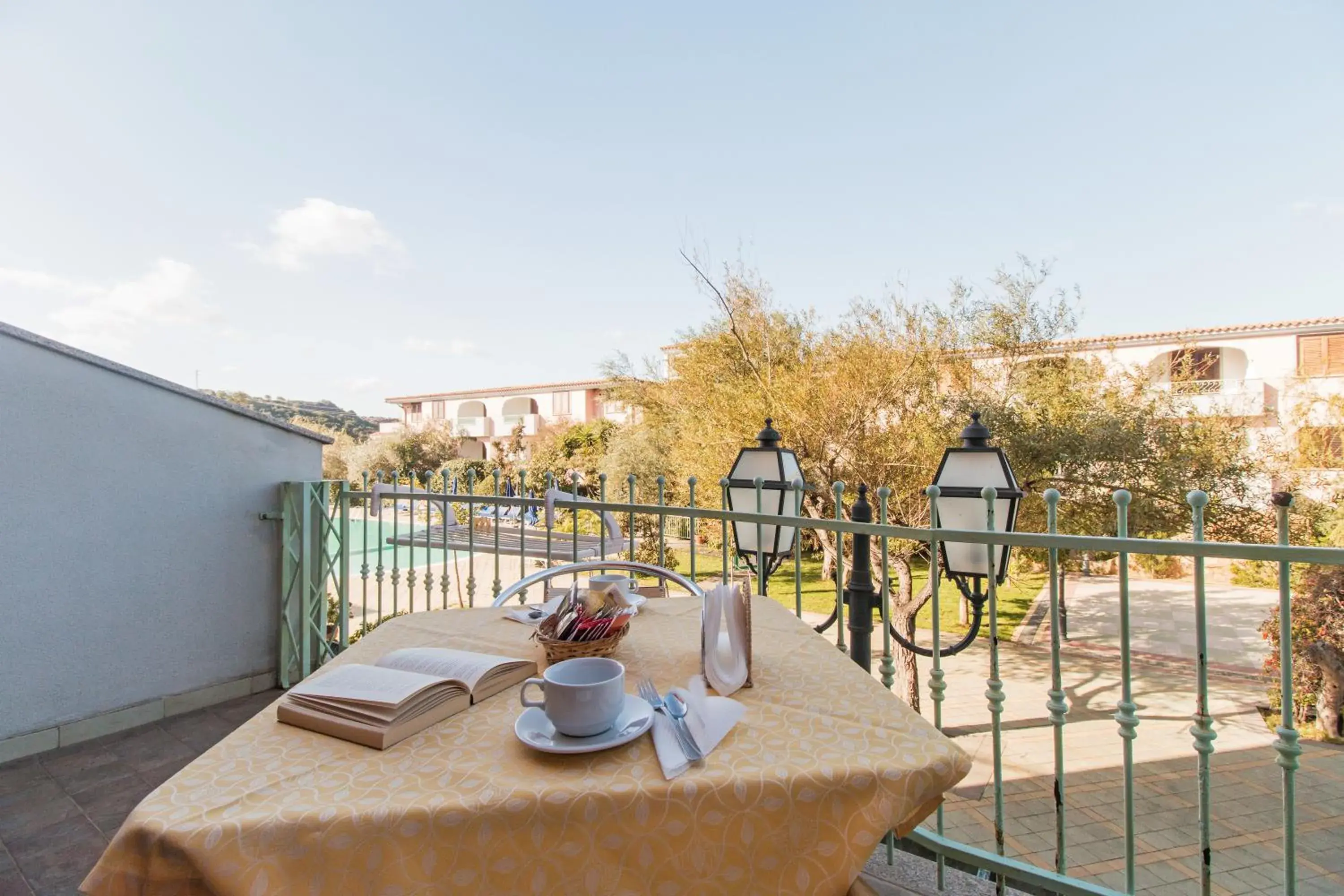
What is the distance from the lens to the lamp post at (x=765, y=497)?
88.7 inches

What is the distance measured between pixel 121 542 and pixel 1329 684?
1005 centimetres

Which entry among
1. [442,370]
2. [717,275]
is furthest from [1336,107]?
[442,370]

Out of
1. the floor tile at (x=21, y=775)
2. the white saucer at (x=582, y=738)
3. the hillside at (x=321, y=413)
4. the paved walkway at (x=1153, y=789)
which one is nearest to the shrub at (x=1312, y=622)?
the paved walkway at (x=1153, y=789)

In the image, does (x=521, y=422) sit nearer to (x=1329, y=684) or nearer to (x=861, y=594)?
(x=1329, y=684)

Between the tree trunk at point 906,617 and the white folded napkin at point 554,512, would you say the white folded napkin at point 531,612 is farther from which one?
the tree trunk at point 906,617

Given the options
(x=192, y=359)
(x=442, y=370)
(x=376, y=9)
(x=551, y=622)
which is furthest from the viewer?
(x=442, y=370)

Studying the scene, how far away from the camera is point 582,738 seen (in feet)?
2.53

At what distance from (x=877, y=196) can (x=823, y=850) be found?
507 inches

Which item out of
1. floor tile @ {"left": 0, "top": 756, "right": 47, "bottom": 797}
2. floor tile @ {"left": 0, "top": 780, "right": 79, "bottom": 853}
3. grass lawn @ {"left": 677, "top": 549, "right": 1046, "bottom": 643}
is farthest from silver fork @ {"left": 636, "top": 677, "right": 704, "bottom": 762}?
grass lawn @ {"left": 677, "top": 549, "right": 1046, "bottom": 643}

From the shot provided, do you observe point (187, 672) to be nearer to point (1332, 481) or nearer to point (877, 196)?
point (1332, 481)

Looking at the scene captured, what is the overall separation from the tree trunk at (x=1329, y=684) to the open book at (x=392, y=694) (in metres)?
8.11

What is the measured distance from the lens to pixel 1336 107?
8.88 meters

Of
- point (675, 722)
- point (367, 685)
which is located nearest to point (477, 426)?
point (367, 685)

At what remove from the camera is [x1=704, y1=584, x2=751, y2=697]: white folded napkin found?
38.6 inches
